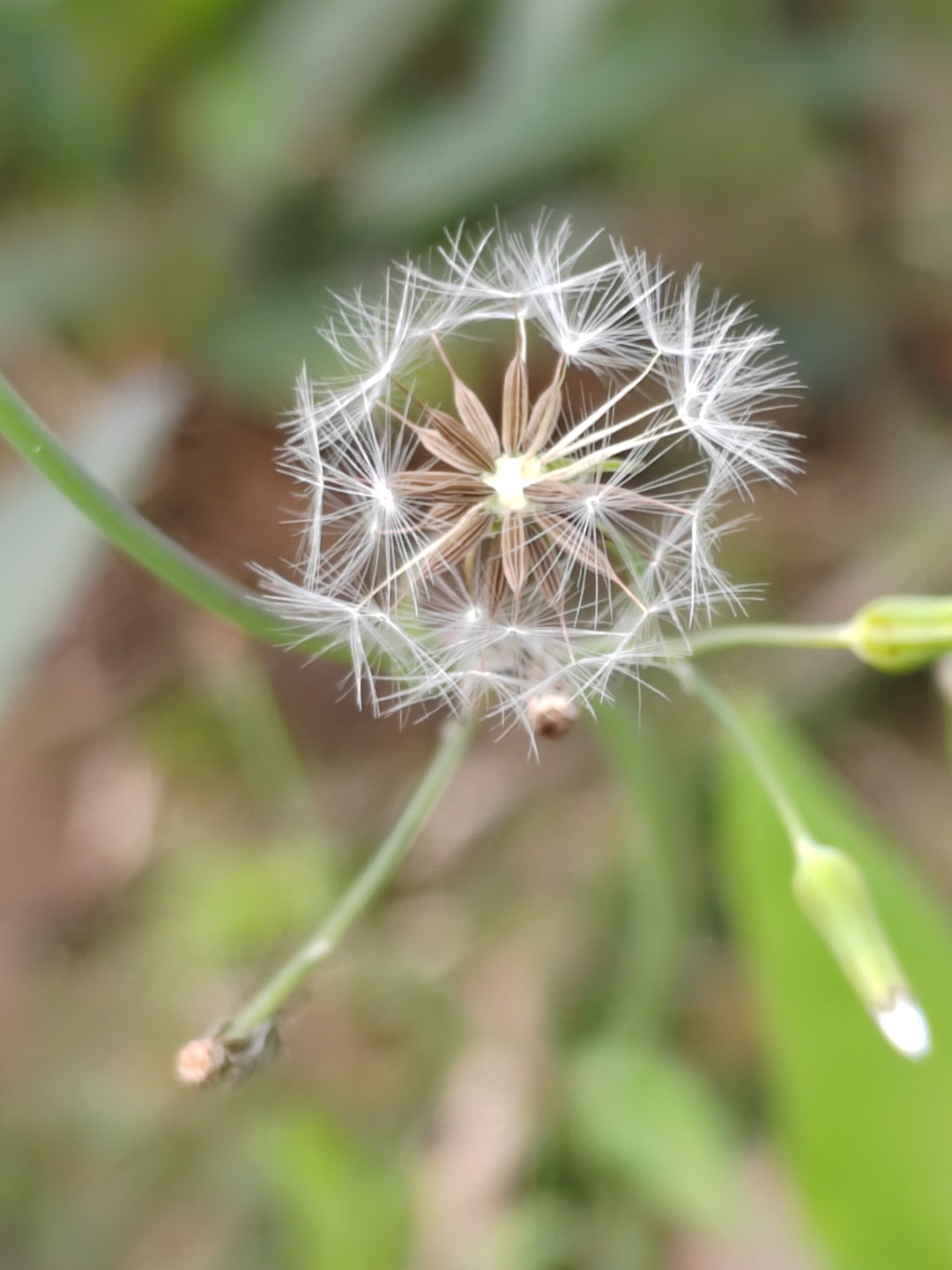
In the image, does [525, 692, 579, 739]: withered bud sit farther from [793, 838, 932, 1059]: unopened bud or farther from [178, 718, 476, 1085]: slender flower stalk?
[793, 838, 932, 1059]: unopened bud

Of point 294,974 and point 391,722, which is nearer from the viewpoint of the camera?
point 294,974

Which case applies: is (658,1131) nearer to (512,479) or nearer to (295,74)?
(512,479)

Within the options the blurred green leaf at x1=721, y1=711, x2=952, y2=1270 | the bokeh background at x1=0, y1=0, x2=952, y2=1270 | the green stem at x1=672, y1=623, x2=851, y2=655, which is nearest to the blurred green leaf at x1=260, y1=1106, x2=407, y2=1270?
the bokeh background at x1=0, y1=0, x2=952, y2=1270

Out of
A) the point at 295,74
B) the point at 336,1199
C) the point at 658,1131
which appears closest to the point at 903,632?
the point at 658,1131

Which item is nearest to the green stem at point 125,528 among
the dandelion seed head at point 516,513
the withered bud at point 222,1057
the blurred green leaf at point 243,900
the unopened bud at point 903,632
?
the dandelion seed head at point 516,513

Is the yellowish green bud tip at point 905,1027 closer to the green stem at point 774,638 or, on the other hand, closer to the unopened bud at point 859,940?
the unopened bud at point 859,940
